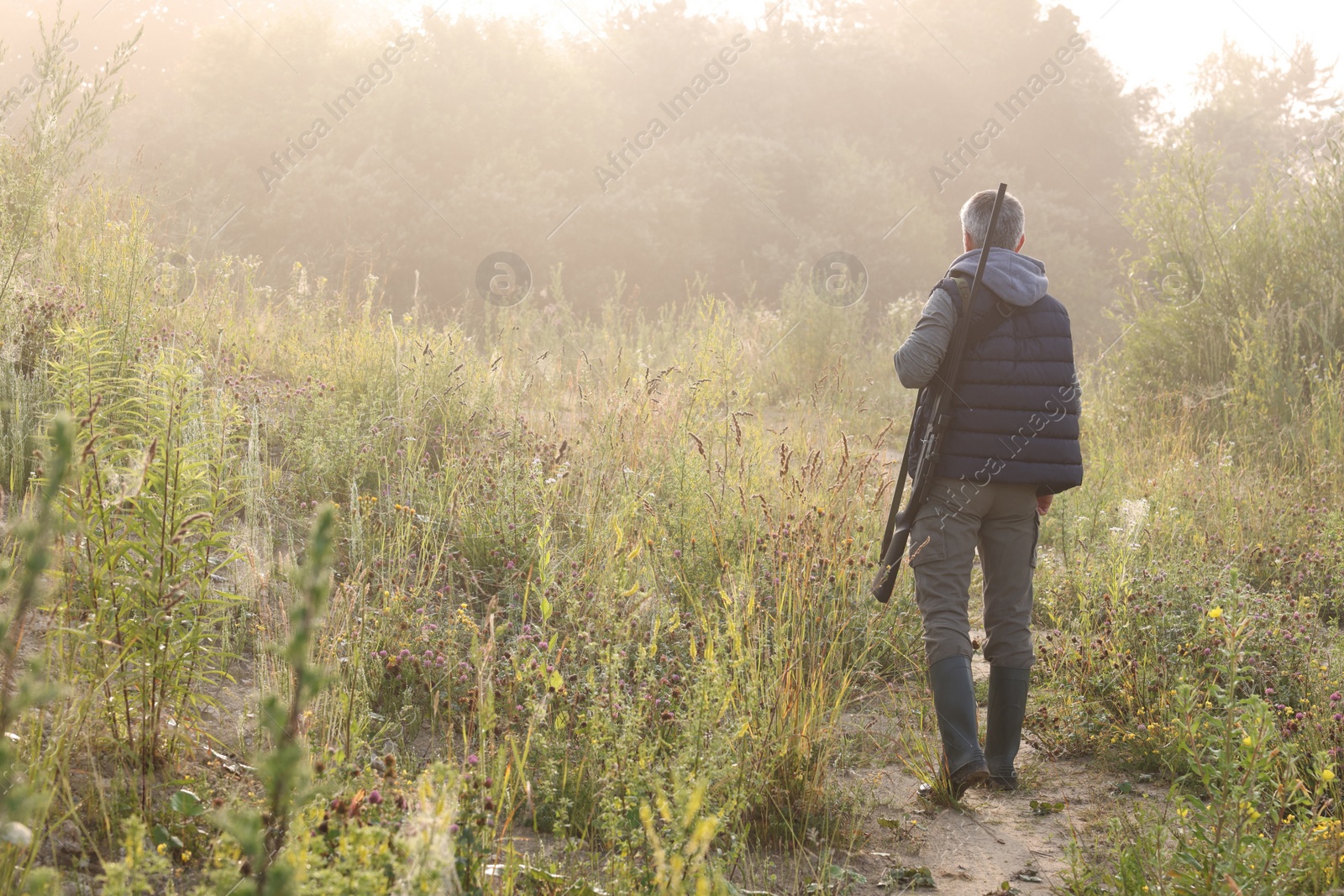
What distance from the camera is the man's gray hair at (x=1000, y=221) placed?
325 centimetres

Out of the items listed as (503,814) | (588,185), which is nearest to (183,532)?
(503,814)

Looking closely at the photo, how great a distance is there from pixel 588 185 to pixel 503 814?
1563 cm

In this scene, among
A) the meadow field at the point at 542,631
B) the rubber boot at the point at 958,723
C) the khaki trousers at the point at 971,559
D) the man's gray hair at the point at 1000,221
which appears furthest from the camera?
the man's gray hair at the point at 1000,221

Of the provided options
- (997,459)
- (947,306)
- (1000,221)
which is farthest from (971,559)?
(1000,221)

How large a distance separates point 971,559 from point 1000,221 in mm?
1182

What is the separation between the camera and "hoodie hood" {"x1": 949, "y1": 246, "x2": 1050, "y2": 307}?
312cm

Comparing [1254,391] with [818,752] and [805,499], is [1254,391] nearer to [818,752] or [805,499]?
[805,499]

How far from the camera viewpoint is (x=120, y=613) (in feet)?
7.09

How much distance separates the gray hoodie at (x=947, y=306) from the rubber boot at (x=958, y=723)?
3.13 ft

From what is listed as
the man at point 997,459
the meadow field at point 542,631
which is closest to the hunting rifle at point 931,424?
the man at point 997,459

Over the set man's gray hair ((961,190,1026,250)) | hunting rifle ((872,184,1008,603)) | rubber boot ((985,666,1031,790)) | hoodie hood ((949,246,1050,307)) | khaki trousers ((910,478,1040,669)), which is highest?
man's gray hair ((961,190,1026,250))

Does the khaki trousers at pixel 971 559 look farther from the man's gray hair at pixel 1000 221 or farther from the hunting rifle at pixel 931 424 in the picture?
the man's gray hair at pixel 1000 221

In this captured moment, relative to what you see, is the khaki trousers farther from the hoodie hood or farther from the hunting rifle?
the hoodie hood

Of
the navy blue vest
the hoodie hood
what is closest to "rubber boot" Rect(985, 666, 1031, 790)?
the navy blue vest
